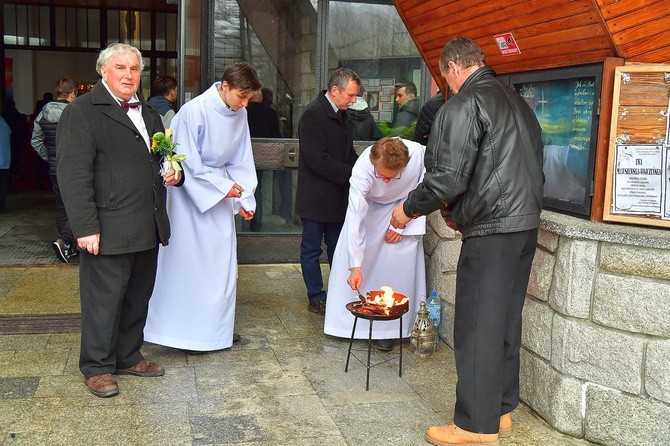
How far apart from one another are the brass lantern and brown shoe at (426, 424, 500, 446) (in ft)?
4.72

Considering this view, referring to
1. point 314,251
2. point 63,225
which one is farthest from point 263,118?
point 63,225

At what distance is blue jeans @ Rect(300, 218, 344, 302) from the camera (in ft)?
22.0

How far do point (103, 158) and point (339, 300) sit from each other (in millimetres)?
1968

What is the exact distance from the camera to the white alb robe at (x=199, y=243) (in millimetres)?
5535

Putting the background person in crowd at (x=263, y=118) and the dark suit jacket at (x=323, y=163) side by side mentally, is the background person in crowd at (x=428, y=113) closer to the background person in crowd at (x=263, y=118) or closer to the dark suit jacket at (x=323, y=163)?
the dark suit jacket at (x=323, y=163)

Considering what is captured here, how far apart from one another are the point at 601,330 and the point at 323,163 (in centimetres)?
283

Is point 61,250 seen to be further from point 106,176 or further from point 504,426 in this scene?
point 504,426

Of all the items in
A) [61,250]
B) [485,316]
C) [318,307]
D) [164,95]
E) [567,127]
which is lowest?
[318,307]

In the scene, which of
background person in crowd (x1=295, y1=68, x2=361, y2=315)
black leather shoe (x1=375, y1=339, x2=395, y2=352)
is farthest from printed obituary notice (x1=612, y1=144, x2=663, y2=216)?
background person in crowd (x1=295, y1=68, x2=361, y2=315)

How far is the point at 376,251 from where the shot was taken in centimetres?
582

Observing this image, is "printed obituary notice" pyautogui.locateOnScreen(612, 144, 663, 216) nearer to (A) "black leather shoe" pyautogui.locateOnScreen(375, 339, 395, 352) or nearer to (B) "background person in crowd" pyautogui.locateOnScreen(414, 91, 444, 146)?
(A) "black leather shoe" pyautogui.locateOnScreen(375, 339, 395, 352)

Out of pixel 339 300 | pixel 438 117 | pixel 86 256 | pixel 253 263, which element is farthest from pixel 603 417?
pixel 253 263

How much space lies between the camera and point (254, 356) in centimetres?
561

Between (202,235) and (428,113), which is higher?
(428,113)
